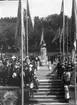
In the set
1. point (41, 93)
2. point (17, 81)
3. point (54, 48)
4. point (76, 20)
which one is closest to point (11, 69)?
point (17, 81)

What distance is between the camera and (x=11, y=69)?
23172 millimetres

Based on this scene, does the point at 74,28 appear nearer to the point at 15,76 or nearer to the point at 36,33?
the point at 15,76

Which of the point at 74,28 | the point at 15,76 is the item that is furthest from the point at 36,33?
the point at 74,28

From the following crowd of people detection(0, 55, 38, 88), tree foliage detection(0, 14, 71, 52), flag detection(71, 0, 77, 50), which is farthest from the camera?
tree foliage detection(0, 14, 71, 52)

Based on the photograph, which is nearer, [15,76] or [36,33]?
[15,76]

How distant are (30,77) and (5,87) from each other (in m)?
1.83

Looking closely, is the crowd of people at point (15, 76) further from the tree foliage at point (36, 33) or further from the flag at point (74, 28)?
the tree foliage at point (36, 33)

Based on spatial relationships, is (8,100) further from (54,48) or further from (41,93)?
(54,48)

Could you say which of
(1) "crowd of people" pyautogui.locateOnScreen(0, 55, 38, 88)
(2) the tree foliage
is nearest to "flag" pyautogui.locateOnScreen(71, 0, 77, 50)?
(1) "crowd of people" pyautogui.locateOnScreen(0, 55, 38, 88)

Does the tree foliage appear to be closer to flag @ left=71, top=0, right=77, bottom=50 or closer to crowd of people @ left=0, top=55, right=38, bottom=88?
crowd of people @ left=0, top=55, right=38, bottom=88

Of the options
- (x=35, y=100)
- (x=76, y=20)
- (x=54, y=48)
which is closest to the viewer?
(x=76, y=20)

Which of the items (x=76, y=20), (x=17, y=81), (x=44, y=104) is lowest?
(x=44, y=104)

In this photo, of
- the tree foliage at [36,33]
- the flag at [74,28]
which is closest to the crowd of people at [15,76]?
the flag at [74,28]

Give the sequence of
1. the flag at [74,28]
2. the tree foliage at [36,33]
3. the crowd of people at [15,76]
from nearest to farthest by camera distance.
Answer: the flag at [74,28] < the crowd of people at [15,76] < the tree foliage at [36,33]
